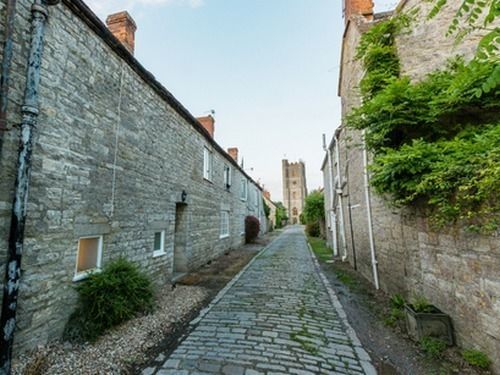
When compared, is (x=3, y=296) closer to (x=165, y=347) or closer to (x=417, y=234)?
(x=165, y=347)

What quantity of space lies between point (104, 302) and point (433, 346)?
510 cm

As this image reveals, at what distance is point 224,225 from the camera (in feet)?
43.1

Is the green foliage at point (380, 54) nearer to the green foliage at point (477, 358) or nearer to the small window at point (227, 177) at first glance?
the green foliage at point (477, 358)

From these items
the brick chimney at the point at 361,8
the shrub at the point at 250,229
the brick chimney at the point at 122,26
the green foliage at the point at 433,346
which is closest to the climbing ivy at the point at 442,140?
the green foliage at the point at 433,346

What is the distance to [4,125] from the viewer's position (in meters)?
2.85

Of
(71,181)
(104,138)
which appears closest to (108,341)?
(71,181)

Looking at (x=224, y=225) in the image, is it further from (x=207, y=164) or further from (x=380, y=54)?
(x=380, y=54)

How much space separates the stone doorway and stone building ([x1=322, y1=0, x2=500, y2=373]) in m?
5.83

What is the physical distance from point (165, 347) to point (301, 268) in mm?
6384

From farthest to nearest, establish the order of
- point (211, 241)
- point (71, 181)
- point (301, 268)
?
point (211, 241) → point (301, 268) → point (71, 181)

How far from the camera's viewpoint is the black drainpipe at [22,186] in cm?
270

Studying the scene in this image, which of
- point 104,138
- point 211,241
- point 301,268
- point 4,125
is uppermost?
point 104,138

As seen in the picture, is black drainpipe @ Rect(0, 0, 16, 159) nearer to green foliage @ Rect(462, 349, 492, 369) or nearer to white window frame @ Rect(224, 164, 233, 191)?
green foliage @ Rect(462, 349, 492, 369)

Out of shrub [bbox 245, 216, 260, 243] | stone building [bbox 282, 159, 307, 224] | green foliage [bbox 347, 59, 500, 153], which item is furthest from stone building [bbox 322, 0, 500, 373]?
stone building [bbox 282, 159, 307, 224]
